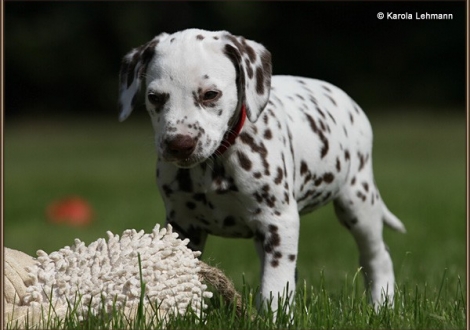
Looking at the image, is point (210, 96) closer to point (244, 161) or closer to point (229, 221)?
point (244, 161)

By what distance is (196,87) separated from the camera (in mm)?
4871

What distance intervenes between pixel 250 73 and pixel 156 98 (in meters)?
0.59

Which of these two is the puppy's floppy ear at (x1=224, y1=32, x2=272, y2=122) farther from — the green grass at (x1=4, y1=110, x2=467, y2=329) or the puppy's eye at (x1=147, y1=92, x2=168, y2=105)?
the green grass at (x1=4, y1=110, x2=467, y2=329)

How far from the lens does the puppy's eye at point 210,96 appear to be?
4904 millimetres

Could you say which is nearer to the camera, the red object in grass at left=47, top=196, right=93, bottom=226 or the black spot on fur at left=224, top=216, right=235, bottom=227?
the black spot on fur at left=224, top=216, right=235, bottom=227

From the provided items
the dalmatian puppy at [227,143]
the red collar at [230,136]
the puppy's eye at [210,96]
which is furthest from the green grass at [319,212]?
the puppy's eye at [210,96]

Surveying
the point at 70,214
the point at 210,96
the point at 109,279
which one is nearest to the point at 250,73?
the point at 210,96

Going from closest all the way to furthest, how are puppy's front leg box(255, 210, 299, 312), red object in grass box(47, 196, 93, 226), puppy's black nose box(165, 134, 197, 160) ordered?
puppy's black nose box(165, 134, 197, 160) → puppy's front leg box(255, 210, 299, 312) → red object in grass box(47, 196, 93, 226)

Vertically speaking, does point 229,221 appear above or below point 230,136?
below

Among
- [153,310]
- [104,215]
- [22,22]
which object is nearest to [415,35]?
[22,22]

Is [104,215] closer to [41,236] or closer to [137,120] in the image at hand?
[41,236]


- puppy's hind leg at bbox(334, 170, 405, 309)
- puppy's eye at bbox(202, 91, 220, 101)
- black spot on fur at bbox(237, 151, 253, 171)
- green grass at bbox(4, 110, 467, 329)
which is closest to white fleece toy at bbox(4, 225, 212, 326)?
green grass at bbox(4, 110, 467, 329)

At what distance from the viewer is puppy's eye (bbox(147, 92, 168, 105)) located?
4.90 m

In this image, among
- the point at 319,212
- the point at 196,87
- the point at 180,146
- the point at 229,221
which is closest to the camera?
the point at 180,146
